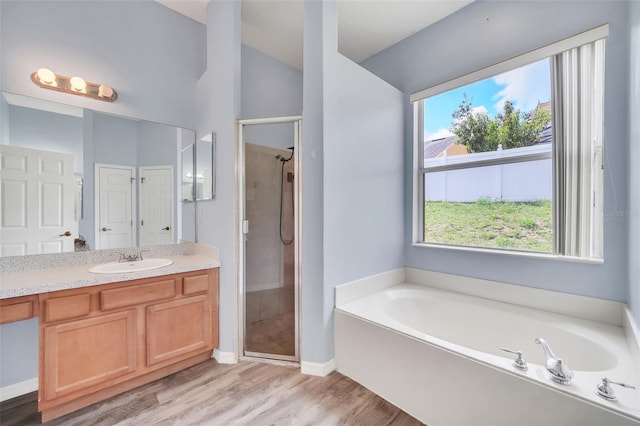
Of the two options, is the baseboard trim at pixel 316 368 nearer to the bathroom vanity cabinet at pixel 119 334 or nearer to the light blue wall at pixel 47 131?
the bathroom vanity cabinet at pixel 119 334

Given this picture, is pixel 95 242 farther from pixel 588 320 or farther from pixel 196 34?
pixel 588 320

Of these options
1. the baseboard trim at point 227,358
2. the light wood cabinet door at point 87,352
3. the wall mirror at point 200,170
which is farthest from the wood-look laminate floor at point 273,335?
the wall mirror at point 200,170

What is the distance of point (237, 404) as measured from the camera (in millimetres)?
1646

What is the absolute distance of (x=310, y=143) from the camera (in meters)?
1.98

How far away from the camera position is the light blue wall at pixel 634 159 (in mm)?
1318

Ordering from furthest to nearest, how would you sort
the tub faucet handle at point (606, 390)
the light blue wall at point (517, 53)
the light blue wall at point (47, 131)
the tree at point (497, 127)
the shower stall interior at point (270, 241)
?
the shower stall interior at point (270, 241) → the tree at point (497, 127) → the light blue wall at point (47, 131) → the light blue wall at point (517, 53) → the tub faucet handle at point (606, 390)

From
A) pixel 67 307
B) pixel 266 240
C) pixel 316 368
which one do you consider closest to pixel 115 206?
pixel 67 307

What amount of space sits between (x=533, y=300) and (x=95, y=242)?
11.2 feet

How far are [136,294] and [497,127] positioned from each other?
10.3 feet

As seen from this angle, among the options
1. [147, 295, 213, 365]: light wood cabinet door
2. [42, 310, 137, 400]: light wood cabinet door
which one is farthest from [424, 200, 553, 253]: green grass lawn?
[42, 310, 137, 400]: light wood cabinet door

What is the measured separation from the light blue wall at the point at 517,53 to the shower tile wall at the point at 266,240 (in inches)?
52.0

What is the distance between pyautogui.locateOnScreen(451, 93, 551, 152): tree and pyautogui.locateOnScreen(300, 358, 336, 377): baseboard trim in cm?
227

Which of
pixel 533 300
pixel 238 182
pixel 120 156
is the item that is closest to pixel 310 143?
pixel 238 182

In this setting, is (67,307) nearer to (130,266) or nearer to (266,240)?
(130,266)
